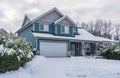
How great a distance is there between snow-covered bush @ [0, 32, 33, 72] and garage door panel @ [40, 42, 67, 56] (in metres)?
13.4

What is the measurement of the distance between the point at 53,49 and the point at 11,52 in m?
16.8

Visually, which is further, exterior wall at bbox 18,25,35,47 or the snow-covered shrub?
exterior wall at bbox 18,25,35,47

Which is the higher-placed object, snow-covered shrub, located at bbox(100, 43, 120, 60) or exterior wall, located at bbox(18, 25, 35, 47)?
exterior wall, located at bbox(18, 25, 35, 47)

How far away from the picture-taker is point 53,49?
98.0 feet

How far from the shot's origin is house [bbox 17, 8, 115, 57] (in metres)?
29.0

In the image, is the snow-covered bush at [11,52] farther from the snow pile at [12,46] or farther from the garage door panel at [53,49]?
the garage door panel at [53,49]

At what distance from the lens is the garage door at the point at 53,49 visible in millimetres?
28911

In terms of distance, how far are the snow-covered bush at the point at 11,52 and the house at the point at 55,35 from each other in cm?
1244

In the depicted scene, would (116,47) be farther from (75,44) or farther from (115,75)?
(115,75)

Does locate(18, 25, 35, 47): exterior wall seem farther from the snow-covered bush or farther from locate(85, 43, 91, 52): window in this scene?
the snow-covered bush

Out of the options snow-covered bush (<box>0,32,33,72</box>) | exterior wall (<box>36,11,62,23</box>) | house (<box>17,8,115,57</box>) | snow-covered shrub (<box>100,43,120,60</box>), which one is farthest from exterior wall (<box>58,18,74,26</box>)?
snow-covered bush (<box>0,32,33,72</box>)

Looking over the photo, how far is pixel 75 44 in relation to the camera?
1325 inches

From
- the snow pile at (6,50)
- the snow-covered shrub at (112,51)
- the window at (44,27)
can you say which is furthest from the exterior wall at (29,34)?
the snow pile at (6,50)

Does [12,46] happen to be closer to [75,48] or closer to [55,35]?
[55,35]
